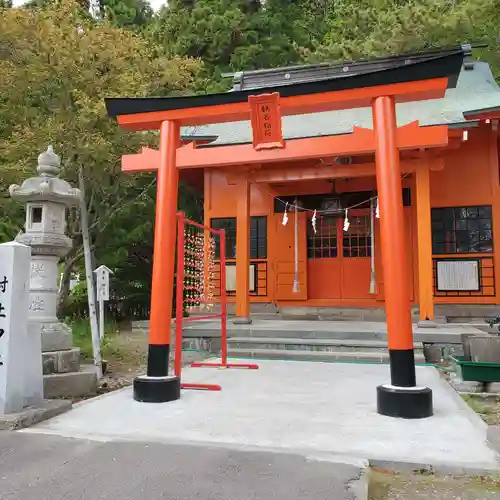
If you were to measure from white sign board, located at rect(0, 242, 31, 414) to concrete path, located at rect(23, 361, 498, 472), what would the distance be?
1.42 ft

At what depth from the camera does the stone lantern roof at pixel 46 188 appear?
6.29 metres

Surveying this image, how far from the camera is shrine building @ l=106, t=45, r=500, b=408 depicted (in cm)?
528

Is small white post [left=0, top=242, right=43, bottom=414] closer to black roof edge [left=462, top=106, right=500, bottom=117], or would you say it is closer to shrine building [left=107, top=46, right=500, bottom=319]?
shrine building [left=107, top=46, right=500, bottom=319]

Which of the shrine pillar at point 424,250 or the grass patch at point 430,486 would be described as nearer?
the grass patch at point 430,486

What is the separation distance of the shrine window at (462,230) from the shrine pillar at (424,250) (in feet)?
5.90

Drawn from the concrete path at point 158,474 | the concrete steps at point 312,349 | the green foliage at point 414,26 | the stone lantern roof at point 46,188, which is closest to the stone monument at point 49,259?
the stone lantern roof at point 46,188

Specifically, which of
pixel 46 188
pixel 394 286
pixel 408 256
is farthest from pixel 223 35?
pixel 394 286

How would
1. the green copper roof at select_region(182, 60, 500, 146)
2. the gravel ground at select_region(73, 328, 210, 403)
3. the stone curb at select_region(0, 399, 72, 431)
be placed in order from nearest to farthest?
the stone curb at select_region(0, 399, 72, 431) < the gravel ground at select_region(73, 328, 210, 403) < the green copper roof at select_region(182, 60, 500, 146)

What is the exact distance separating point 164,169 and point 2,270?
6.65ft

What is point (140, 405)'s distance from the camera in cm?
492

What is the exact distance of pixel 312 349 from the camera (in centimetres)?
823

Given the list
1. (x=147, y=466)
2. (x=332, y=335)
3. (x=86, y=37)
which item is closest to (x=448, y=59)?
(x=147, y=466)

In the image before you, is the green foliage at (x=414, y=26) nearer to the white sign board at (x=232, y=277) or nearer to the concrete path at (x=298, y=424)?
the white sign board at (x=232, y=277)

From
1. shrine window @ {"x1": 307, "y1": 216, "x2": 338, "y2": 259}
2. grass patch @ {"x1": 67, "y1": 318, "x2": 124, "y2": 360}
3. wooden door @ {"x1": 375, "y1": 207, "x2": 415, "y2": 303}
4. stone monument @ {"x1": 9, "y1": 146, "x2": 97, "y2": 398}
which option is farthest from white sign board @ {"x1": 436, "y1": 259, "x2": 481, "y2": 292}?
stone monument @ {"x1": 9, "y1": 146, "x2": 97, "y2": 398}
